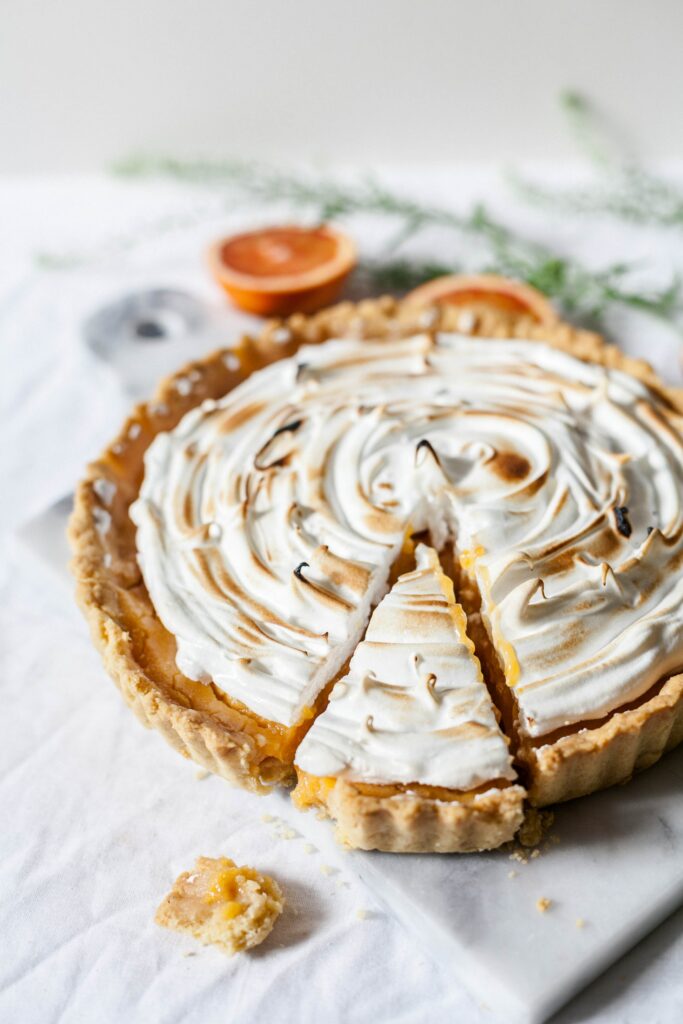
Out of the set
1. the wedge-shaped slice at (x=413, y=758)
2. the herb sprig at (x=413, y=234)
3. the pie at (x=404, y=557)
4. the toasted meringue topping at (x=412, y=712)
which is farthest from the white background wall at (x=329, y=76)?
the wedge-shaped slice at (x=413, y=758)

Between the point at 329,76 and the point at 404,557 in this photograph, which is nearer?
the point at 404,557

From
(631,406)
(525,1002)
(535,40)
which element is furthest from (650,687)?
(535,40)

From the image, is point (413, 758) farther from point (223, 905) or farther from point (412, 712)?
point (223, 905)

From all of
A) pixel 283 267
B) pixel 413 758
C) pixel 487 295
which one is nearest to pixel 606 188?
pixel 487 295

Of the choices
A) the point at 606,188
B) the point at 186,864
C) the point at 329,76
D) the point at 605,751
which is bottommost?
the point at 606,188

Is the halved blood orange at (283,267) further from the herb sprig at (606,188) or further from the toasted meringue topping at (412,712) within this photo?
the toasted meringue topping at (412,712)

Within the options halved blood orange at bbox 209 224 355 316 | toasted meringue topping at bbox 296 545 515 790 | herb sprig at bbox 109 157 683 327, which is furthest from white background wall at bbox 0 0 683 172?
toasted meringue topping at bbox 296 545 515 790

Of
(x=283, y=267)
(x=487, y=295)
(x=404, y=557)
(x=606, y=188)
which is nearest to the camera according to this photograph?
(x=404, y=557)

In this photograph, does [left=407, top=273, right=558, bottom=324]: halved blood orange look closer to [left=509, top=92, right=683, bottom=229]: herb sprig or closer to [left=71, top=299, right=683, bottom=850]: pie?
[left=71, top=299, right=683, bottom=850]: pie

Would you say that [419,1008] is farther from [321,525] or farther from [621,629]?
[321,525]
